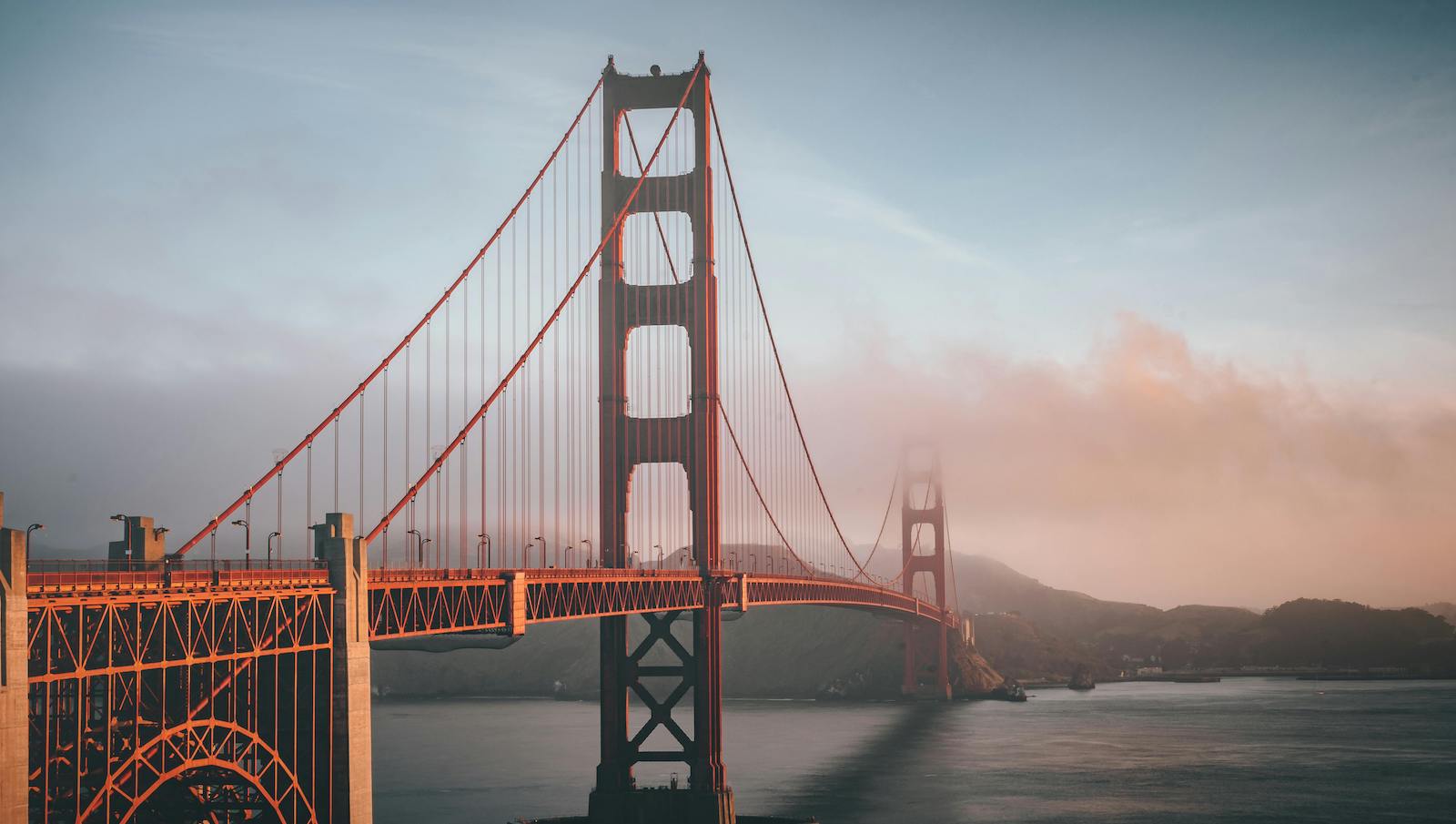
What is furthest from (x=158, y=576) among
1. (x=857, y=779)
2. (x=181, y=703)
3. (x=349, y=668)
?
(x=857, y=779)

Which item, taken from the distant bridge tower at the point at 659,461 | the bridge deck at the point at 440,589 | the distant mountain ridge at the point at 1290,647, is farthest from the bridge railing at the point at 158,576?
the distant mountain ridge at the point at 1290,647

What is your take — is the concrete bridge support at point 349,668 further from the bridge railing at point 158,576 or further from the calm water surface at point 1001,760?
the calm water surface at point 1001,760

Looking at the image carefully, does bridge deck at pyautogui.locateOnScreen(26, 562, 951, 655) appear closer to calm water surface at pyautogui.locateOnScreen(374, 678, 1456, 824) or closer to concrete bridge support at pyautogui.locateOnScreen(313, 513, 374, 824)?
concrete bridge support at pyautogui.locateOnScreen(313, 513, 374, 824)

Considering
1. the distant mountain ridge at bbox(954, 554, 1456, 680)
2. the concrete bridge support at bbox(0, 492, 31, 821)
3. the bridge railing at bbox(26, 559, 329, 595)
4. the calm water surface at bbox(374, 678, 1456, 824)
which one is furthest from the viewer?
the distant mountain ridge at bbox(954, 554, 1456, 680)

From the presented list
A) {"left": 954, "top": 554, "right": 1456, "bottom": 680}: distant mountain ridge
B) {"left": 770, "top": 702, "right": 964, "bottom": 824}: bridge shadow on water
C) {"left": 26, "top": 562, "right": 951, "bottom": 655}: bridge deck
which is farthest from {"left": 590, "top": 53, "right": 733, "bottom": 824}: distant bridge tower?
{"left": 954, "top": 554, "right": 1456, "bottom": 680}: distant mountain ridge

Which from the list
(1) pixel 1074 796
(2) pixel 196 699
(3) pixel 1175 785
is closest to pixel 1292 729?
(3) pixel 1175 785

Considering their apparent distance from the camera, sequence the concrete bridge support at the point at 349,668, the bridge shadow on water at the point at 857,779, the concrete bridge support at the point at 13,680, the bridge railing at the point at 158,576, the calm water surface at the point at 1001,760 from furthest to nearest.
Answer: the calm water surface at the point at 1001,760 → the bridge shadow on water at the point at 857,779 → the concrete bridge support at the point at 349,668 → the bridge railing at the point at 158,576 → the concrete bridge support at the point at 13,680
